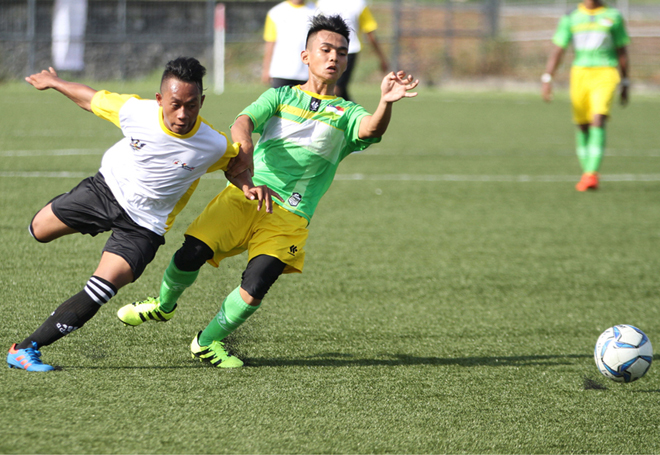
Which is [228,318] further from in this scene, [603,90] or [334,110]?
[603,90]

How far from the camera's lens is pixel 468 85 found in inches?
968

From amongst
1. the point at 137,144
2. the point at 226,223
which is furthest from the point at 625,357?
the point at 137,144

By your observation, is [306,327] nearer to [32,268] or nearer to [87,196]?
[87,196]

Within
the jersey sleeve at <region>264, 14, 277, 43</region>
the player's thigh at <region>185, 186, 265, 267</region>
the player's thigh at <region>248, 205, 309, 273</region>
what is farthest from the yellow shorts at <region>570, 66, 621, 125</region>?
the player's thigh at <region>185, 186, 265, 267</region>

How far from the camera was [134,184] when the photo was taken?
344 cm

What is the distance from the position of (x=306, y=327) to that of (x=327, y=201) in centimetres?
357

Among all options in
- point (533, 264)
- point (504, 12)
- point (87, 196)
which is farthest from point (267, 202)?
point (504, 12)

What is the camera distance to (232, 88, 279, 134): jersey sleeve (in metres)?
3.65

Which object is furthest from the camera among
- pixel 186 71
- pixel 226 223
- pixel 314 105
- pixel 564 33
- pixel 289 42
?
pixel 564 33

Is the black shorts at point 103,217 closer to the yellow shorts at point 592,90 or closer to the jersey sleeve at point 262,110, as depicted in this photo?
the jersey sleeve at point 262,110

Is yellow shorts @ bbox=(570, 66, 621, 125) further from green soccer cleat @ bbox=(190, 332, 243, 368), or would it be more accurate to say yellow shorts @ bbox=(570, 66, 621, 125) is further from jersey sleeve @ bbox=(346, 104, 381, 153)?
green soccer cleat @ bbox=(190, 332, 243, 368)

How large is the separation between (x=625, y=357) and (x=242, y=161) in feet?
6.59

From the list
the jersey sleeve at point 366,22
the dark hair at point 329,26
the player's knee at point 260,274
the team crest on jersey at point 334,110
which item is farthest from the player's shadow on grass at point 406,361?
the jersey sleeve at point 366,22

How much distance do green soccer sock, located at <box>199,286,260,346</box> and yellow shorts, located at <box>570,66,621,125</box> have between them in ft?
21.0
